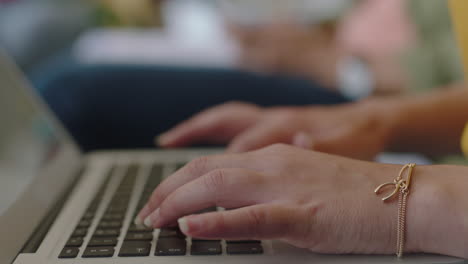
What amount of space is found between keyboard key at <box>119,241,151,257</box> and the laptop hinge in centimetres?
7

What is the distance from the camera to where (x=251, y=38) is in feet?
4.86

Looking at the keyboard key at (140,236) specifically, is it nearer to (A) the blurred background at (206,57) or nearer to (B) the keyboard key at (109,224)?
(B) the keyboard key at (109,224)

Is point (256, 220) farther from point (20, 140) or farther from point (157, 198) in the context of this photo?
point (20, 140)

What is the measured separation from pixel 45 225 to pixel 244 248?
0.64 feet

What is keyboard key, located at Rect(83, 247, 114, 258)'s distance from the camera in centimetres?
36

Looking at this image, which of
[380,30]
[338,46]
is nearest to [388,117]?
[380,30]

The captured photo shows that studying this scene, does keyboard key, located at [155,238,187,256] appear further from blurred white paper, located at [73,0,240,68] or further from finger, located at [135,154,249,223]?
blurred white paper, located at [73,0,240,68]

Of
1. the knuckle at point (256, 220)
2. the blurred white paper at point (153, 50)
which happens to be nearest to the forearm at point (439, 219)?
the knuckle at point (256, 220)

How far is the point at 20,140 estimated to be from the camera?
1.85 feet

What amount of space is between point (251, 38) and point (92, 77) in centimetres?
76

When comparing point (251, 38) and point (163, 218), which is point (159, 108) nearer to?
point (163, 218)

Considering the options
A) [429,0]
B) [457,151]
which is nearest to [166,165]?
[457,151]

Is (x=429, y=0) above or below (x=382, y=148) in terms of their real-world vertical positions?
above

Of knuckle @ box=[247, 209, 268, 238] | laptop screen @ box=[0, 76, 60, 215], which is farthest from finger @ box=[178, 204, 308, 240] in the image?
laptop screen @ box=[0, 76, 60, 215]
